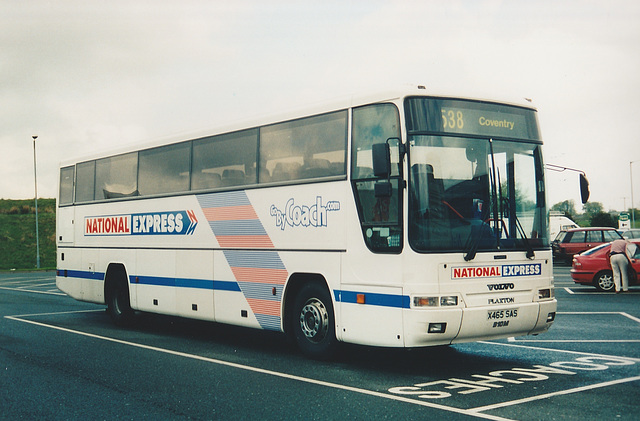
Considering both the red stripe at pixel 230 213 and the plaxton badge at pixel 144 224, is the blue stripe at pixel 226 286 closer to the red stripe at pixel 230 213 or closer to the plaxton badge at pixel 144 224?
the red stripe at pixel 230 213

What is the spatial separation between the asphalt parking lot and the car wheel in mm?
7922

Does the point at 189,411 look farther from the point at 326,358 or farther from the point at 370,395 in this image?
the point at 326,358

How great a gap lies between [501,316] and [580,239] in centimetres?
2790

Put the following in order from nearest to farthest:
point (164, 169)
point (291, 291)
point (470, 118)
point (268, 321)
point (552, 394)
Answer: point (552, 394), point (470, 118), point (291, 291), point (268, 321), point (164, 169)

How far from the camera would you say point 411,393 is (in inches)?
298

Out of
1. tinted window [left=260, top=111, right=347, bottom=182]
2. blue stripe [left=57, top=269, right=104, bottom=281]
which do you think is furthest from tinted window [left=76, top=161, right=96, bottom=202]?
tinted window [left=260, top=111, right=347, bottom=182]

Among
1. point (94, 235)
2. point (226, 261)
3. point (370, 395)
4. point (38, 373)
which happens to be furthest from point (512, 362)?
point (94, 235)

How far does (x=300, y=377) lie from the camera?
8.50 m

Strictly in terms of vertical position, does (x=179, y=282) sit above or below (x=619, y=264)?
above

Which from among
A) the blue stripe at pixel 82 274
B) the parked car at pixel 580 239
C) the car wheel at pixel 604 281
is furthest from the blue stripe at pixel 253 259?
the parked car at pixel 580 239

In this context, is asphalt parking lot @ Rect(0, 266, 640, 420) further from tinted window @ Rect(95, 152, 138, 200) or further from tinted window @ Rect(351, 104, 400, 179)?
tinted window @ Rect(95, 152, 138, 200)

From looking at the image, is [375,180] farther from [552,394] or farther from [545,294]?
[552,394]

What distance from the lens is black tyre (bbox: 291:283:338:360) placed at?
9.61 meters

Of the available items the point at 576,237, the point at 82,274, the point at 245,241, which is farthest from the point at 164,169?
the point at 576,237
